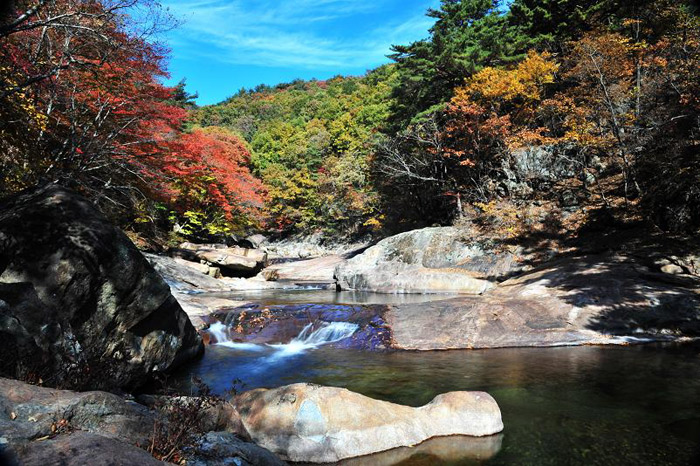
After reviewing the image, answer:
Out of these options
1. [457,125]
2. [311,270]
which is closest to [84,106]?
[311,270]

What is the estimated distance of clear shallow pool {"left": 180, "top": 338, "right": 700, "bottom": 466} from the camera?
15.8ft

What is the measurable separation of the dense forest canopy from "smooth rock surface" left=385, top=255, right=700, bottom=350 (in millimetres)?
5138

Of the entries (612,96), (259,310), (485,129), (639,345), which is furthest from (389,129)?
(639,345)

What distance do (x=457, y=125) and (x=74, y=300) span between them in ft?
68.8

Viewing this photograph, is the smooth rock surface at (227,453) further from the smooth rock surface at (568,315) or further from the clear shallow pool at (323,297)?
the clear shallow pool at (323,297)

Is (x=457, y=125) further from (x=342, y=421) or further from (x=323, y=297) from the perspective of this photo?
(x=342, y=421)

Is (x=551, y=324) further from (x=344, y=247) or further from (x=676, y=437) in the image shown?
(x=344, y=247)

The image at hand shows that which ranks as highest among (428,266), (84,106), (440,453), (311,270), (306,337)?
(84,106)

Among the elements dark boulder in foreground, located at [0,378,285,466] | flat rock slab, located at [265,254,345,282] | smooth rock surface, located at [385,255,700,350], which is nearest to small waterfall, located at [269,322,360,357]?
smooth rock surface, located at [385,255,700,350]

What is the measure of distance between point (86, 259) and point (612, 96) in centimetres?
2115

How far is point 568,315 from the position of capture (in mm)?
10398

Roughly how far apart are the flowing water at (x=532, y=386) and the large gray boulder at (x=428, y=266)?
24.2ft

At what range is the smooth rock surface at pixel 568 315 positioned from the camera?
9664 mm

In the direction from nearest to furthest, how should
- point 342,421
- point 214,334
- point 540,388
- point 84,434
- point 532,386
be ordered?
point 84,434 → point 342,421 → point 540,388 → point 532,386 → point 214,334
